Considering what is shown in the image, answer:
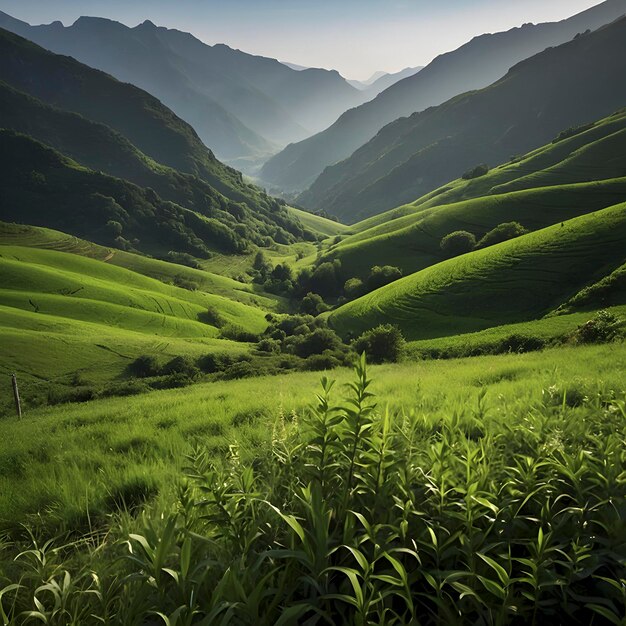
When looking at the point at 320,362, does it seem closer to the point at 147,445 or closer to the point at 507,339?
the point at 507,339

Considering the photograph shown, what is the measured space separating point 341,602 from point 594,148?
173m

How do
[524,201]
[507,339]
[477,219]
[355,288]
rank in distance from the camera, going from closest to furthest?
[507,339] → [524,201] → [355,288] → [477,219]

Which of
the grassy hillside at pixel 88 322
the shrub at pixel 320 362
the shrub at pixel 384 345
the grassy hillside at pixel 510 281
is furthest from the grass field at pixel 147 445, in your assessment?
the grassy hillside at pixel 510 281

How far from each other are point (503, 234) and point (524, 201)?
71.4ft

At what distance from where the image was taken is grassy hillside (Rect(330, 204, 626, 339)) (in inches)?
2490

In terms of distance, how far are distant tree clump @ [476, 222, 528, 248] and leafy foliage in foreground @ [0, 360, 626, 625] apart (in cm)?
9769

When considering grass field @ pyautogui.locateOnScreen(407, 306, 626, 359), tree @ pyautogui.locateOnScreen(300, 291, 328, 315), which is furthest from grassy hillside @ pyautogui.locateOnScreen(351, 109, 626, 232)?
grass field @ pyautogui.locateOnScreen(407, 306, 626, 359)

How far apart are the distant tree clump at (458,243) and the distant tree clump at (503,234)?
13.1 feet

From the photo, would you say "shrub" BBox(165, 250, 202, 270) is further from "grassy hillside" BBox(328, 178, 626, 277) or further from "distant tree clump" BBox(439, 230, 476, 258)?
"distant tree clump" BBox(439, 230, 476, 258)

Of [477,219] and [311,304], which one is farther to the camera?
[311,304]

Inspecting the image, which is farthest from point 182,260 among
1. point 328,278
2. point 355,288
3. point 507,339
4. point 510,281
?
point 507,339

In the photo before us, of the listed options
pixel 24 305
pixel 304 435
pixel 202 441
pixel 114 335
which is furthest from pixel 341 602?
pixel 24 305

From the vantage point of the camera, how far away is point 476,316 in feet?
218

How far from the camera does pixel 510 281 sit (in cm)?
6788
